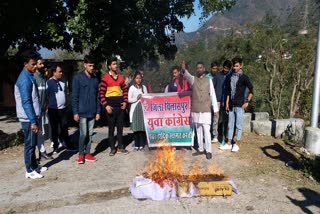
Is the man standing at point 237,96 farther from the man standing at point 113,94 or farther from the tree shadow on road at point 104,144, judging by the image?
the tree shadow on road at point 104,144

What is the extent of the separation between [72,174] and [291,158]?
4.46 m

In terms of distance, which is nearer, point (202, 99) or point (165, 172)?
point (165, 172)

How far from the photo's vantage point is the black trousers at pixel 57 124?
699 cm

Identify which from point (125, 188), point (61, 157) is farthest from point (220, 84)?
point (61, 157)

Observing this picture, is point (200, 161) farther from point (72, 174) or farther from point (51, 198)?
point (51, 198)

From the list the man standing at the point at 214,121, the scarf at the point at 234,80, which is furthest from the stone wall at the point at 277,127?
the scarf at the point at 234,80

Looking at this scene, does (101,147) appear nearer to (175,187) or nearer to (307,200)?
(175,187)

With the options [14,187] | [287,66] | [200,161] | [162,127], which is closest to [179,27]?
[287,66]

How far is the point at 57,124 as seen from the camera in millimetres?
7125

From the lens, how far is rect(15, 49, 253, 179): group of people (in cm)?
588

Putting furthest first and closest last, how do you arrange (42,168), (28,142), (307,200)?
(42,168), (28,142), (307,200)

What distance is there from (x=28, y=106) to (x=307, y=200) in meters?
4.56

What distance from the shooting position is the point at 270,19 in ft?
57.5

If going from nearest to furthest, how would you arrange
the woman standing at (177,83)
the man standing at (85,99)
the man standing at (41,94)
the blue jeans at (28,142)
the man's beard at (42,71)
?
the blue jeans at (28,142), the man standing at (85,99), the man standing at (41,94), the man's beard at (42,71), the woman standing at (177,83)
